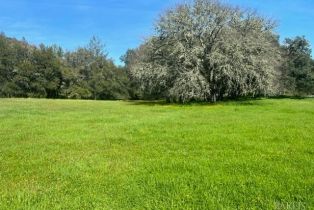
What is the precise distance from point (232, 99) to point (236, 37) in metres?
6.40

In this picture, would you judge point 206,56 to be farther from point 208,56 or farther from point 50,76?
point 50,76

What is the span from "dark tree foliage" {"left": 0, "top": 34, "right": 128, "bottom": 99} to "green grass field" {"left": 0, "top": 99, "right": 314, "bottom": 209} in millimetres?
54688

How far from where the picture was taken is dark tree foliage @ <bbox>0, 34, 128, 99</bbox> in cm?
6638

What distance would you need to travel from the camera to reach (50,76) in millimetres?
68188

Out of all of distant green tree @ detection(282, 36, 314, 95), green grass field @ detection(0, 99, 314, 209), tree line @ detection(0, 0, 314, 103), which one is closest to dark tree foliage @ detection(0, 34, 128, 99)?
distant green tree @ detection(282, 36, 314, 95)

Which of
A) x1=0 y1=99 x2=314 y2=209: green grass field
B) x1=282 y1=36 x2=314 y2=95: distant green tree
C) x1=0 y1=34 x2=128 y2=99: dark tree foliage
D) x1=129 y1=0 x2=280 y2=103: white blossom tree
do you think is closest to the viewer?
x1=0 y1=99 x2=314 y2=209: green grass field

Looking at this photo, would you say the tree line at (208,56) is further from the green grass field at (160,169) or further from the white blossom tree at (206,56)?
the green grass field at (160,169)

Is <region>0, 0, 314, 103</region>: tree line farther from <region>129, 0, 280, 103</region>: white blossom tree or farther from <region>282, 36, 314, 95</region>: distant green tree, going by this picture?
<region>282, 36, 314, 95</region>: distant green tree

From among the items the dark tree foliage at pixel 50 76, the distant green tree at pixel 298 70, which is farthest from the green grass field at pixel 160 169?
the dark tree foliage at pixel 50 76

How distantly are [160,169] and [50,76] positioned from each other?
62.4 meters

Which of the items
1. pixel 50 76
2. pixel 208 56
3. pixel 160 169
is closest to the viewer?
pixel 160 169

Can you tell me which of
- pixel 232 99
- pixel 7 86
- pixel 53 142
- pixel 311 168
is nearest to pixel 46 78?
pixel 7 86

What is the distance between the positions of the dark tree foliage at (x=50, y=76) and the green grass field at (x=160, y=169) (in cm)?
5469

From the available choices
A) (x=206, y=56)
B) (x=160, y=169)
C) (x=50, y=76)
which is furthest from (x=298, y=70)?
(x=160, y=169)
